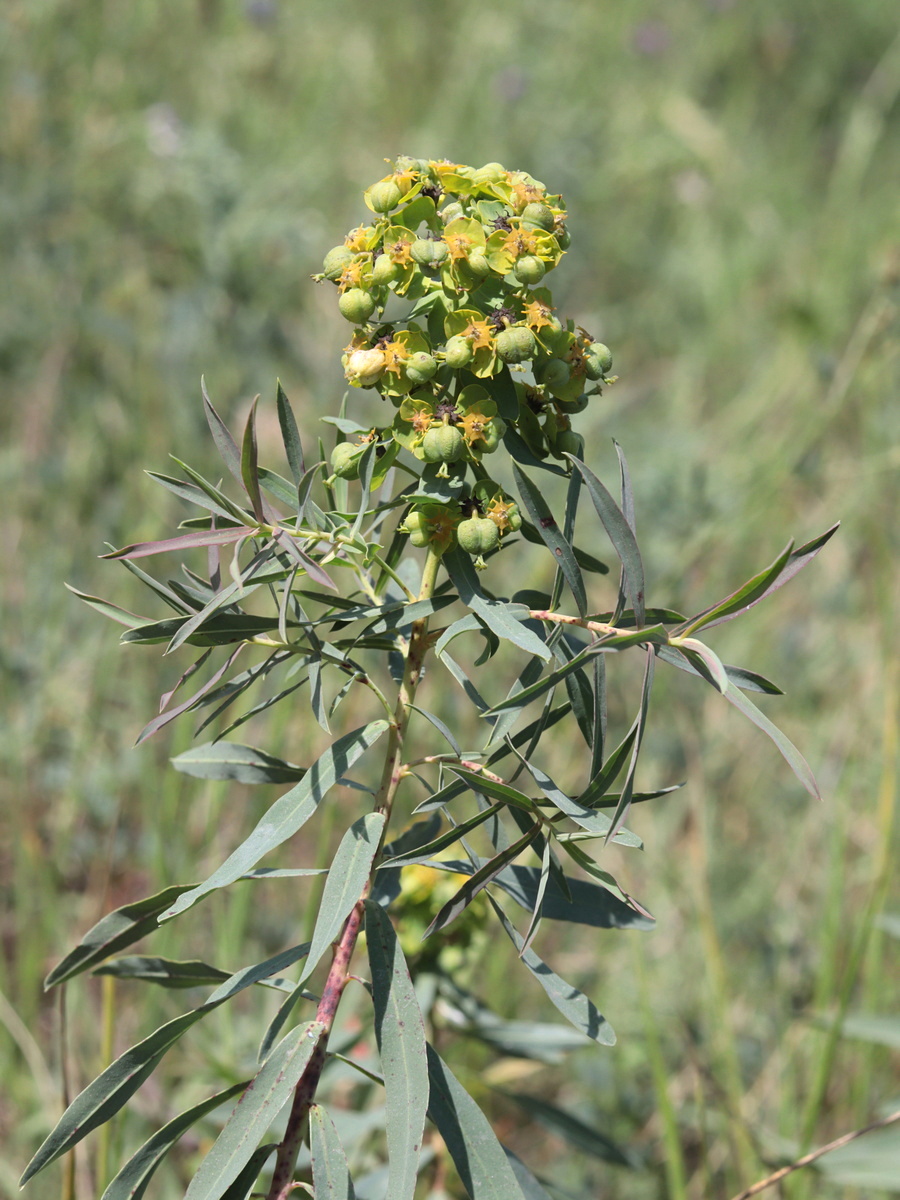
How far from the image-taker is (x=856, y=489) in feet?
11.2

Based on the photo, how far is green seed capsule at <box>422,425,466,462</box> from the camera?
0.92m

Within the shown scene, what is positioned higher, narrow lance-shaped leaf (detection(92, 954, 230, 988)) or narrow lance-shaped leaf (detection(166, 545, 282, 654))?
narrow lance-shaped leaf (detection(166, 545, 282, 654))

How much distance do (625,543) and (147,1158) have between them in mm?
789

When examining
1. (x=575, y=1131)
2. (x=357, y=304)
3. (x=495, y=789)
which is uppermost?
(x=357, y=304)

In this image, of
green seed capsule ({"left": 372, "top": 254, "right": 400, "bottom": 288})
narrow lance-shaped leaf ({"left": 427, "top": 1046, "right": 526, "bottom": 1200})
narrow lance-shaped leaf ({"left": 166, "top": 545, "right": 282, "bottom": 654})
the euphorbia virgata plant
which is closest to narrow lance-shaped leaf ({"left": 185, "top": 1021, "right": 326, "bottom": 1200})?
the euphorbia virgata plant

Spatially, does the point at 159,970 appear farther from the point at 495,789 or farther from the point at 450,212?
the point at 450,212

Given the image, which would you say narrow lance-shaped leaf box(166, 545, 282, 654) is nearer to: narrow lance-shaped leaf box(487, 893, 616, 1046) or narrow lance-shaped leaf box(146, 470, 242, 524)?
narrow lance-shaped leaf box(146, 470, 242, 524)

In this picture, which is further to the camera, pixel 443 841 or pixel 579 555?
pixel 579 555

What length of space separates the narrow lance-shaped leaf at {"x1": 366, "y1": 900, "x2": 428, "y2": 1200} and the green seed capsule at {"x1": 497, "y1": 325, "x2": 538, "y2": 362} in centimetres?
58

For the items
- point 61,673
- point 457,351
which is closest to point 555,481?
point 61,673

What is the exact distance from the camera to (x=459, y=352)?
93 cm

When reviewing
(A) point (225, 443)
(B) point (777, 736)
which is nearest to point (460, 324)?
(A) point (225, 443)

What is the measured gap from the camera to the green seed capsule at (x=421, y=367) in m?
0.95

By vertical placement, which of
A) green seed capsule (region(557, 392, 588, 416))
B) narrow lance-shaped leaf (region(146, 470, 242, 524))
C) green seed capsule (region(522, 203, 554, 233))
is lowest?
narrow lance-shaped leaf (region(146, 470, 242, 524))
